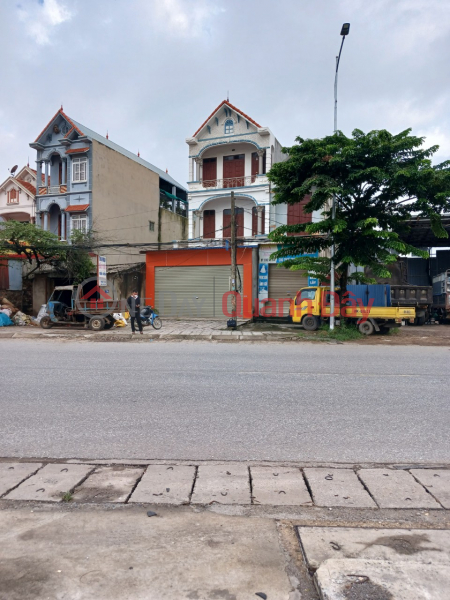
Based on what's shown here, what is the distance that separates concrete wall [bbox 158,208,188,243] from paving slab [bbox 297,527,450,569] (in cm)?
2950

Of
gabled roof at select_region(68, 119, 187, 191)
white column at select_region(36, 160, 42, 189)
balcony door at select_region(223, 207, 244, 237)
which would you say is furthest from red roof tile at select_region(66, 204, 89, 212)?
balcony door at select_region(223, 207, 244, 237)

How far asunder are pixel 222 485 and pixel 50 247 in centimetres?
1936

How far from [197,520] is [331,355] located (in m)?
8.18

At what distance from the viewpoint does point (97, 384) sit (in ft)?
22.7

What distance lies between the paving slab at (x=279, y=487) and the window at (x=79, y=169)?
24.4 m

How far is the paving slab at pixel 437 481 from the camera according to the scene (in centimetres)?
332

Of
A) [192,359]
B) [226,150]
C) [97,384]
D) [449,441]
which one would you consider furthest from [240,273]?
[449,441]

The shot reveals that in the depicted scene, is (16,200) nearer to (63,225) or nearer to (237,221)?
(63,225)

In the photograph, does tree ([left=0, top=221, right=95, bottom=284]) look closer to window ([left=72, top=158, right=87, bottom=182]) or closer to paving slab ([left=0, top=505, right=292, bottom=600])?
window ([left=72, top=158, right=87, bottom=182])

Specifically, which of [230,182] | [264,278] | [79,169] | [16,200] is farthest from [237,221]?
[16,200]

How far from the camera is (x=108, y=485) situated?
349 centimetres

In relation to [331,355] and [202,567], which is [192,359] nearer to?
[331,355]

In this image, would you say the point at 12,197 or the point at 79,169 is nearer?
the point at 79,169

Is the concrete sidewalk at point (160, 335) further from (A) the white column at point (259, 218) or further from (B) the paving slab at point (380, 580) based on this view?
(B) the paving slab at point (380, 580)
